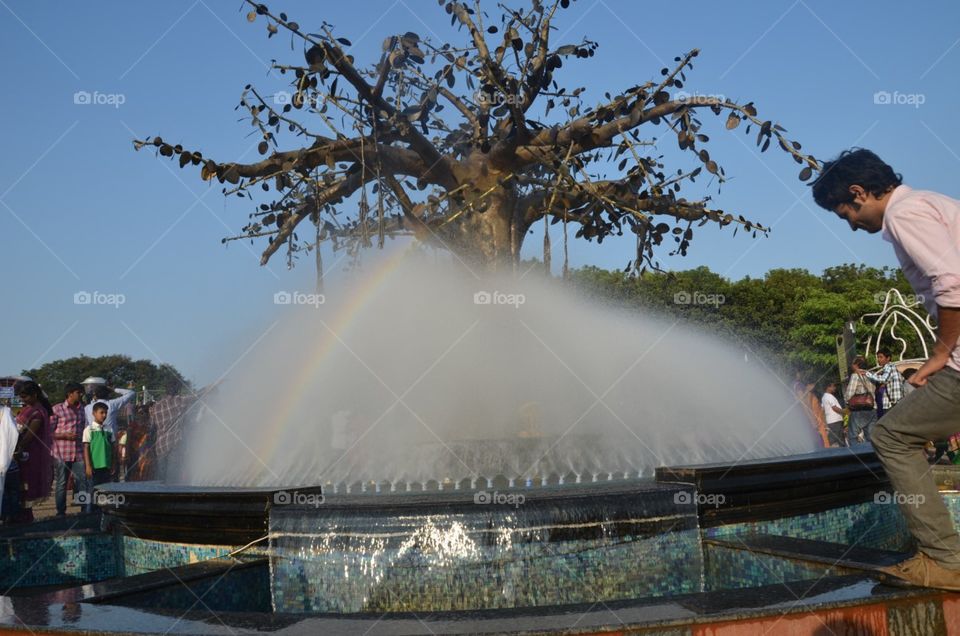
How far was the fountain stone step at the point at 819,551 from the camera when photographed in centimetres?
310

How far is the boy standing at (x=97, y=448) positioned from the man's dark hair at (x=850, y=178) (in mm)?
10500

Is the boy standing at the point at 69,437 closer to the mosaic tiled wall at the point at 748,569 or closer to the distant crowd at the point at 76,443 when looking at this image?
the distant crowd at the point at 76,443

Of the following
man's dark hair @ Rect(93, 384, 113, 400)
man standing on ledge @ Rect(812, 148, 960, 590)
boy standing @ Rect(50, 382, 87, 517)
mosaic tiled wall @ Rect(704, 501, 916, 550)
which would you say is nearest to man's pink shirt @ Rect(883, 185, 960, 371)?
man standing on ledge @ Rect(812, 148, 960, 590)

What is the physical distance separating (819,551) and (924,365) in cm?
93

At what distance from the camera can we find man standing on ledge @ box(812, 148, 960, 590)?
283 centimetres

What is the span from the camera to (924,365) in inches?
116

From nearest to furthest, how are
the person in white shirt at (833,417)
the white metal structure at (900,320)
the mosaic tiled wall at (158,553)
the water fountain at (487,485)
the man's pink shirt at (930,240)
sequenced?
the man's pink shirt at (930,240), the water fountain at (487,485), the mosaic tiled wall at (158,553), the person in white shirt at (833,417), the white metal structure at (900,320)

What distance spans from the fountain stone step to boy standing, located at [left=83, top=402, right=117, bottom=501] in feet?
32.0

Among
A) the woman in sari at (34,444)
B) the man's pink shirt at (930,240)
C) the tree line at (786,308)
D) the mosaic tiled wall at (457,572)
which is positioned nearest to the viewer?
the man's pink shirt at (930,240)

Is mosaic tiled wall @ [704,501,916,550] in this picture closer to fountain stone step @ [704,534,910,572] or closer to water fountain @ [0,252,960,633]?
water fountain @ [0,252,960,633]

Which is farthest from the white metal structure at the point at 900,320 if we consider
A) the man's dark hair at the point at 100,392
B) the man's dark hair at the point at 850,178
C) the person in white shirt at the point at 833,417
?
the man's dark hair at the point at 100,392

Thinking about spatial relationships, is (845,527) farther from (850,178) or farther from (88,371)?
(88,371)

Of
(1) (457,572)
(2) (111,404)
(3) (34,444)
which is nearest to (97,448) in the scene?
(2) (111,404)

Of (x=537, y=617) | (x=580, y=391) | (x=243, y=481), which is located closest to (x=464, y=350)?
(x=580, y=391)
